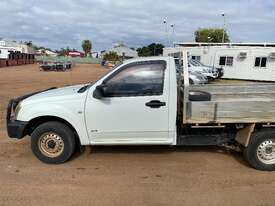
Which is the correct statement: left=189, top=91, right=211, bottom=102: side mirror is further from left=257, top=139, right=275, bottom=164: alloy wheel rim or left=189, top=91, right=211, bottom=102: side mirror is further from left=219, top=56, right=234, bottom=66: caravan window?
left=219, top=56, right=234, bottom=66: caravan window

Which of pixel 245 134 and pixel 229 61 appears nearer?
pixel 245 134

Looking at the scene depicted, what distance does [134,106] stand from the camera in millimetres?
6641

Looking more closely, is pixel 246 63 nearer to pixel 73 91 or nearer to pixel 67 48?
pixel 73 91

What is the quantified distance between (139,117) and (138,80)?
0.62m

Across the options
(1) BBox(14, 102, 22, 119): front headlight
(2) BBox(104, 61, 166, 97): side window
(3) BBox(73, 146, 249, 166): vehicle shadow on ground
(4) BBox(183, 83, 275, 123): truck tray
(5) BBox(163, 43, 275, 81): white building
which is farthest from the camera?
(5) BBox(163, 43, 275, 81): white building

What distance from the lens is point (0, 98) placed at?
1756 cm

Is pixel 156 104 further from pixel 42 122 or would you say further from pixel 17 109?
pixel 17 109

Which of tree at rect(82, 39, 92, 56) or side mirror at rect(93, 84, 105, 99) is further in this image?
tree at rect(82, 39, 92, 56)

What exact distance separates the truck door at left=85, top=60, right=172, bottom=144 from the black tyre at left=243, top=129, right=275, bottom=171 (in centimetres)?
138

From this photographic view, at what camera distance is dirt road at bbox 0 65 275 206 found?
546cm

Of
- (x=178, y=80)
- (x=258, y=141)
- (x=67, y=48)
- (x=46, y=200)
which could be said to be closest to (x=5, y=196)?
(x=46, y=200)

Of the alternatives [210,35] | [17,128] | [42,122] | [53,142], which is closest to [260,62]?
[42,122]

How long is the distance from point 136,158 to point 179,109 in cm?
125

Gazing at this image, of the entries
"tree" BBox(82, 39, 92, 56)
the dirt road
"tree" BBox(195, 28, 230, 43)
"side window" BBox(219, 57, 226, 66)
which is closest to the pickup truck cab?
the dirt road
